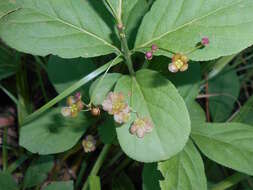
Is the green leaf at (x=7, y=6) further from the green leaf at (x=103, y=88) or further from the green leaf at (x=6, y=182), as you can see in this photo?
the green leaf at (x=6, y=182)

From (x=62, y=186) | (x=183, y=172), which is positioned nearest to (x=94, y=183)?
(x=62, y=186)

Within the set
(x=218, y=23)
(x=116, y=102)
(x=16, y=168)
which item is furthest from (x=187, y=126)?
(x=16, y=168)

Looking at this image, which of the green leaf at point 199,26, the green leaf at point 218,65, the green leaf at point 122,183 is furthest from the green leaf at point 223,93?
the green leaf at point 199,26

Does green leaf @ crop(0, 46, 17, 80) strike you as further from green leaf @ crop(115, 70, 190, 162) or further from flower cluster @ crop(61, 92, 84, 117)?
green leaf @ crop(115, 70, 190, 162)

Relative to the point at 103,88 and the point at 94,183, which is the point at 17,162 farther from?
the point at 103,88

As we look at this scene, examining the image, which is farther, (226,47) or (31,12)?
(31,12)

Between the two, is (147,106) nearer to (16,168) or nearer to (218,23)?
(218,23)
